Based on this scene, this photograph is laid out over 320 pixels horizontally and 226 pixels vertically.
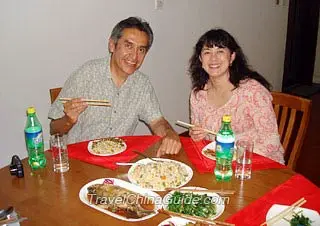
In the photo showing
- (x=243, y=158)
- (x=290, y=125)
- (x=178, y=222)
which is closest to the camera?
(x=178, y=222)

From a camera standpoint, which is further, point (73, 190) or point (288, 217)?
point (73, 190)

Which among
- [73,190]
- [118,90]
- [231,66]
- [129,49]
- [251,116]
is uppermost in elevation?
[129,49]

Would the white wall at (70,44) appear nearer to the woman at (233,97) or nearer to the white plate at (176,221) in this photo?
the woman at (233,97)

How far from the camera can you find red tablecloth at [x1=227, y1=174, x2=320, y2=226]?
3.66 feet

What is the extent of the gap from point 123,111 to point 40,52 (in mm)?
845

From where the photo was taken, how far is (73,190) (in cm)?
129

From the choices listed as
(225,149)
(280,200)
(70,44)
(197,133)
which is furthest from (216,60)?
(70,44)

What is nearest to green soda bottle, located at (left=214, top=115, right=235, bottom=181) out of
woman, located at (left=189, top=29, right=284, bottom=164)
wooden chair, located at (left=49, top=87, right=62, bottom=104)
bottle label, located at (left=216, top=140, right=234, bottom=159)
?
bottle label, located at (left=216, top=140, right=234, bottom=159)

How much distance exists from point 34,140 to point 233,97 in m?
1.09

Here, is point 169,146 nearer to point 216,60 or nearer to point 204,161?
point 204,161

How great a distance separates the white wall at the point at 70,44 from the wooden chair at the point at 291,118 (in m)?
1.53

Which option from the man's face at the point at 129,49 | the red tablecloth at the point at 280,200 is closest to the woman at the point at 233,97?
the man's face at the point at 129,49

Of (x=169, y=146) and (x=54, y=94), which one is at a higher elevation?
(x=54, y=94)

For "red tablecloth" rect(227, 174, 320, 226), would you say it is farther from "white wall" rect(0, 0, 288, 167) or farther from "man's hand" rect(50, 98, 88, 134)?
"white wall" rect(0, 0, 288, 167)
